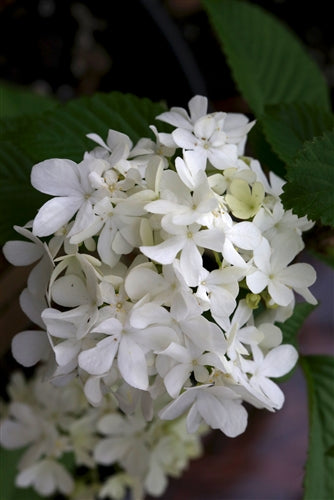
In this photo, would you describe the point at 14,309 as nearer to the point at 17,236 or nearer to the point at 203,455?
the point at 17,236

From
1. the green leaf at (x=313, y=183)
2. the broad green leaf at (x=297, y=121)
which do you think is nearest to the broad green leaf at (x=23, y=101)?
the broad green leaf at (x=297, y=121)

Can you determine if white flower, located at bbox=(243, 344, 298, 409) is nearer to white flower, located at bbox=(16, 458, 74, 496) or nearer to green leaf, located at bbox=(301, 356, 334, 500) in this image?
green leaf, located at bbox=(301, 356, 334, 500)

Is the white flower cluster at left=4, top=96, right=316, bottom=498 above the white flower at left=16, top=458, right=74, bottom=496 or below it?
above

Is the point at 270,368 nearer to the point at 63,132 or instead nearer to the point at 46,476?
the point at 63,132

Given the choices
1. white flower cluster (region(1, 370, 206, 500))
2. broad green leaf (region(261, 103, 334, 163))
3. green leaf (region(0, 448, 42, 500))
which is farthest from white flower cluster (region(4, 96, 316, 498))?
green leaf (region(0, 448, 42, 500))

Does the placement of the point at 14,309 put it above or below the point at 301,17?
below

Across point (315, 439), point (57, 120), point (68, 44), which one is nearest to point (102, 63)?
point (68, 44)

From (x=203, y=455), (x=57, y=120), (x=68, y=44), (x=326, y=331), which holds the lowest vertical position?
(x=203, y=455)
